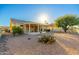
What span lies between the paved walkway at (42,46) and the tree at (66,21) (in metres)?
0.19

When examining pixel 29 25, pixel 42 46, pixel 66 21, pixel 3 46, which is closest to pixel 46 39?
pixel 42 46

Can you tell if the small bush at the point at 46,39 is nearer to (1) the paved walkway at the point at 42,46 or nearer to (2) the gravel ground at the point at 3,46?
(1) the paved walkway at the point at 42,46

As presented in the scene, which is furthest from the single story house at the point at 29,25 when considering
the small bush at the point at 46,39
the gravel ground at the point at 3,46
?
the gravel ground at the point at 3,46

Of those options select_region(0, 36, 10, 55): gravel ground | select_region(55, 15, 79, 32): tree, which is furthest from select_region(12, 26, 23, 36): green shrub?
select_region(55, 15, 79, 32): tree

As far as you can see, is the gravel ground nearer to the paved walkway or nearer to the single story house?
the paved walkway

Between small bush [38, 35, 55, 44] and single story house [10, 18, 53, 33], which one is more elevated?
single story house [10, 18, 53, 33]

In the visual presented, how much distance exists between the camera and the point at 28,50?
3.37 m

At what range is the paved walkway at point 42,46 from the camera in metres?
3.36

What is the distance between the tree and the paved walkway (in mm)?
194

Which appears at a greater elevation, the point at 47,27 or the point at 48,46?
the point at 47,27

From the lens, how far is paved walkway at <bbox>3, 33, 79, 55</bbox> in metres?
A: 3.36
